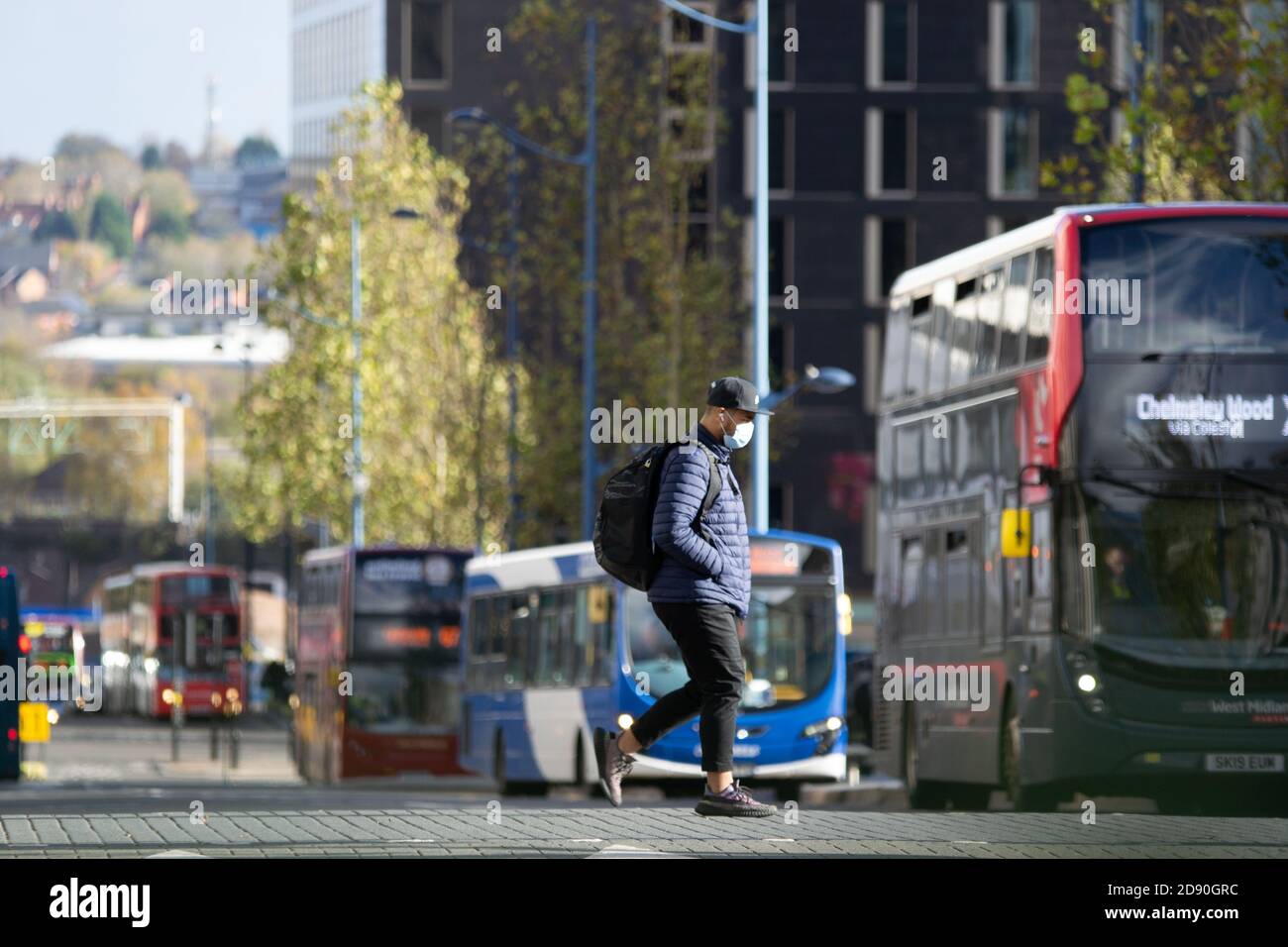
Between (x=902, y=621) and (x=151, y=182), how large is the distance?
464 feet

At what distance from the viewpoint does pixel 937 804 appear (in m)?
25.8

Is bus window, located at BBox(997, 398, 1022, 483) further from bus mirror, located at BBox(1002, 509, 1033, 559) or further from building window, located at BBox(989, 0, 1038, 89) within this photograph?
building window, located at BBox(989, 0, 1038, 89)

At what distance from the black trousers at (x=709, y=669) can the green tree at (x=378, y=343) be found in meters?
46.5

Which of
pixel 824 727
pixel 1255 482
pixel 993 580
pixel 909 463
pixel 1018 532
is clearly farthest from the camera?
pixel 824 727

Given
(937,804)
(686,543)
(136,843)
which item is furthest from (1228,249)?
(136,843)

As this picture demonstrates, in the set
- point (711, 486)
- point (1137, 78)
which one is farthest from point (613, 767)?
point (1137, 78)

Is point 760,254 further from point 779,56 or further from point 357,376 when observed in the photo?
point 779,56

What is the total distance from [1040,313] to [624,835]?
9.67 m

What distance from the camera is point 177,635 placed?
66.8 meters

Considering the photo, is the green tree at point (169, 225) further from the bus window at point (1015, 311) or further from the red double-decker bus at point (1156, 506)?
the red double-decker bus at point (1156, 506)

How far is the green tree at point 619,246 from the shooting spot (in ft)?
174

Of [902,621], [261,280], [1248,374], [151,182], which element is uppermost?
[151,182]

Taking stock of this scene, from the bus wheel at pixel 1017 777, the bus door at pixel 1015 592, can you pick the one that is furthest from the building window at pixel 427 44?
the bus wheel at pixel 1017 777
